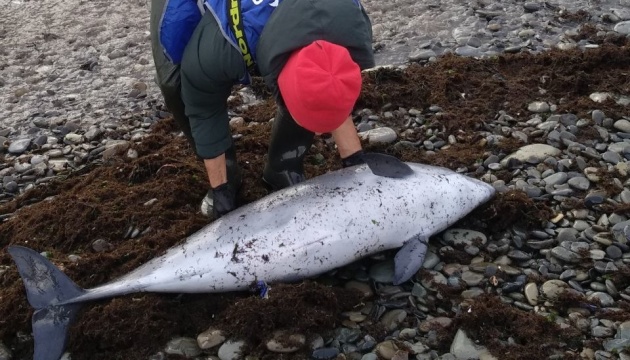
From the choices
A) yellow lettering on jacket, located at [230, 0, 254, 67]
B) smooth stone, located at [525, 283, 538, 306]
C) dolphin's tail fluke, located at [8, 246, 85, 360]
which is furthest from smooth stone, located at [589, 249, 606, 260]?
dolphin's tail fluke, located at [8, 246, 85, 360]

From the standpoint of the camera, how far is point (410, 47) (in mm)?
7867

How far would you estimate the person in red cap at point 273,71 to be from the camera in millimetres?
3842

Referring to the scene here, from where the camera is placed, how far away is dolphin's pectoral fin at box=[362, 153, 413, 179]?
5.08 meters

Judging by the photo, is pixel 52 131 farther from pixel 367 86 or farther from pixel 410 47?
pixel 410 47

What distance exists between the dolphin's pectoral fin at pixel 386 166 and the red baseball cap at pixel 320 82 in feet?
3.86

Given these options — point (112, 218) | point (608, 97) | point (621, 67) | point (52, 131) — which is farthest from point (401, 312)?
point (52, 131)

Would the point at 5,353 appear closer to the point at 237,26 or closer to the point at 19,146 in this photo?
the point at 237,26

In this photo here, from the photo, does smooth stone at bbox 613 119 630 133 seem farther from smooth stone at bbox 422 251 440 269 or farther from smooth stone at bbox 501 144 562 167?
smooth stone at bbox 422 251 440 269

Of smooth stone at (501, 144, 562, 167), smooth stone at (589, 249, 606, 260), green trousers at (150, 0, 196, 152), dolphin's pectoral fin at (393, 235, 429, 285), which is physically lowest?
smooth stone at (589, 249, 606, 260)

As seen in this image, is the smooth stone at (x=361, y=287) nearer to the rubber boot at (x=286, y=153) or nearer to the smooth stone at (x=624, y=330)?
the rubber boot at (x=286, y=153)

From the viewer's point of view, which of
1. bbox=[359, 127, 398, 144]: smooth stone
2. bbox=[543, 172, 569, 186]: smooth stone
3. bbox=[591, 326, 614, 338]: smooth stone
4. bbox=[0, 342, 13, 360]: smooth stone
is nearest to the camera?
bbox=[591, 326, 614, 338]: smooth stone

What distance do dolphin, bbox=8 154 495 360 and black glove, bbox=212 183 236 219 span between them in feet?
0.64

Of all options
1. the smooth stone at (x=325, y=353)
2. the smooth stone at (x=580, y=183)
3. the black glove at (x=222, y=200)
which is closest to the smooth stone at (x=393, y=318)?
the smooth stone at (x=325, y=353)

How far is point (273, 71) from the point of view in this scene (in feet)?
13.4
